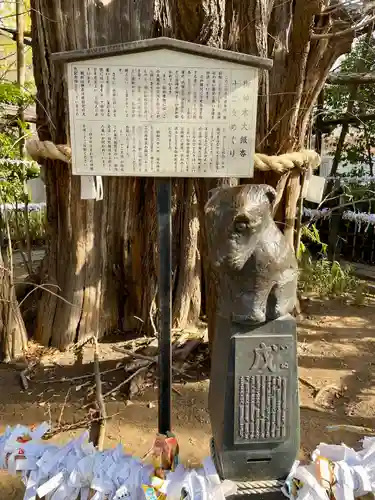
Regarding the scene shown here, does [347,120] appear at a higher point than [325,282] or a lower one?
higher

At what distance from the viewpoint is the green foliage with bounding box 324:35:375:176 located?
7.19 meters

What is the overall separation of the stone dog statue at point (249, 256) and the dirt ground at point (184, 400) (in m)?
1.30

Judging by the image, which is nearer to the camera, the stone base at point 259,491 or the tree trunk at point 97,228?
the stone base at point 259,491

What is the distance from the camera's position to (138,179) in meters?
3.63

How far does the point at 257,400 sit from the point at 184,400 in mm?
1420

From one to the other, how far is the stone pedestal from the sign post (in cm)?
71

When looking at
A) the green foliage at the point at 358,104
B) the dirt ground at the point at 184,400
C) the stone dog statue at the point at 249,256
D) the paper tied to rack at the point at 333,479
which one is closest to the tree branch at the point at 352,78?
the green foliage at the point at 358,104

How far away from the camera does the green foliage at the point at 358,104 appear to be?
283 inches

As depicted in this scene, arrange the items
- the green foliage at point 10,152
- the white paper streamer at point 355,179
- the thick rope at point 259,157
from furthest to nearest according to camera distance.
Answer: the white paper streamer at point 355,179 < the green foliage at point 10,152 < the thick rope at point 259,157

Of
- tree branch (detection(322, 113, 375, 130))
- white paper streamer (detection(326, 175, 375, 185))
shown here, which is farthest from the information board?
white paper streamer (detection(326, 175, 375, 185))

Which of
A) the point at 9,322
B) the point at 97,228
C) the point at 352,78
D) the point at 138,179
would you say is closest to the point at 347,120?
the point at 352,78

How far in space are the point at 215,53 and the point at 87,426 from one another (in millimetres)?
2299

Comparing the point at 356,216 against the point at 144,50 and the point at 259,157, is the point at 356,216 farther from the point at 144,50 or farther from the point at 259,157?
the point at 144,50

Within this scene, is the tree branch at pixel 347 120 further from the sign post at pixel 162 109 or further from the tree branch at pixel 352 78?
the sign post at pixel 162 109
